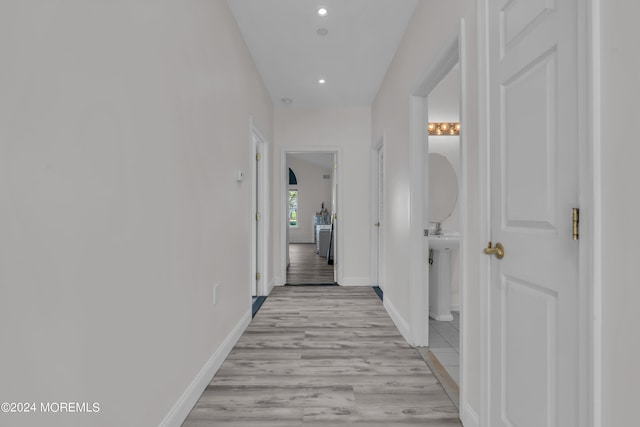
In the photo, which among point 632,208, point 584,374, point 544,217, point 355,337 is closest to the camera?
point 632,208

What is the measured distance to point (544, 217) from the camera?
3.58 ft

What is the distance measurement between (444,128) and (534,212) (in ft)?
8.61

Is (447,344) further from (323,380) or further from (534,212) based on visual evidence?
(534,212)

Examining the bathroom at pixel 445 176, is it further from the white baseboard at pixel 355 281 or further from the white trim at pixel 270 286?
the white trim at pixel 270 286

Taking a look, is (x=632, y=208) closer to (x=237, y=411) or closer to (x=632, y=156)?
(x=632, y=156)

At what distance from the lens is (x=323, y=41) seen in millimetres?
3043

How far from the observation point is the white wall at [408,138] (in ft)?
5.17

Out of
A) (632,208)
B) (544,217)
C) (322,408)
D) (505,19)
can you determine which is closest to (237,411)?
(322,408)

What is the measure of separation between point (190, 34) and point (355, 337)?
2501 millimetres

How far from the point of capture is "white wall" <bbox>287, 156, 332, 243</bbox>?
39.6 ft

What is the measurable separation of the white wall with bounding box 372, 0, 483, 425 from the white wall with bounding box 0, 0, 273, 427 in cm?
145

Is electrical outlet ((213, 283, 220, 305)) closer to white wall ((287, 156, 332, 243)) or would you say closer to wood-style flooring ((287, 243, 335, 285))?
wood-style flooring ((287, 243, 335, 285))

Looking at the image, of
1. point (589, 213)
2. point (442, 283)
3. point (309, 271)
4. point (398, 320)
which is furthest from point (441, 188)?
point (309, 271)

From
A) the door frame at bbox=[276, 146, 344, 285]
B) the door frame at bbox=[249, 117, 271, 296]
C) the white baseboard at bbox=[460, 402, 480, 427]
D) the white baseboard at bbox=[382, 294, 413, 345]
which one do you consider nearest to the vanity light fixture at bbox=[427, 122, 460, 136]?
the door frame at bbox=[276, 146, 344, 285]
